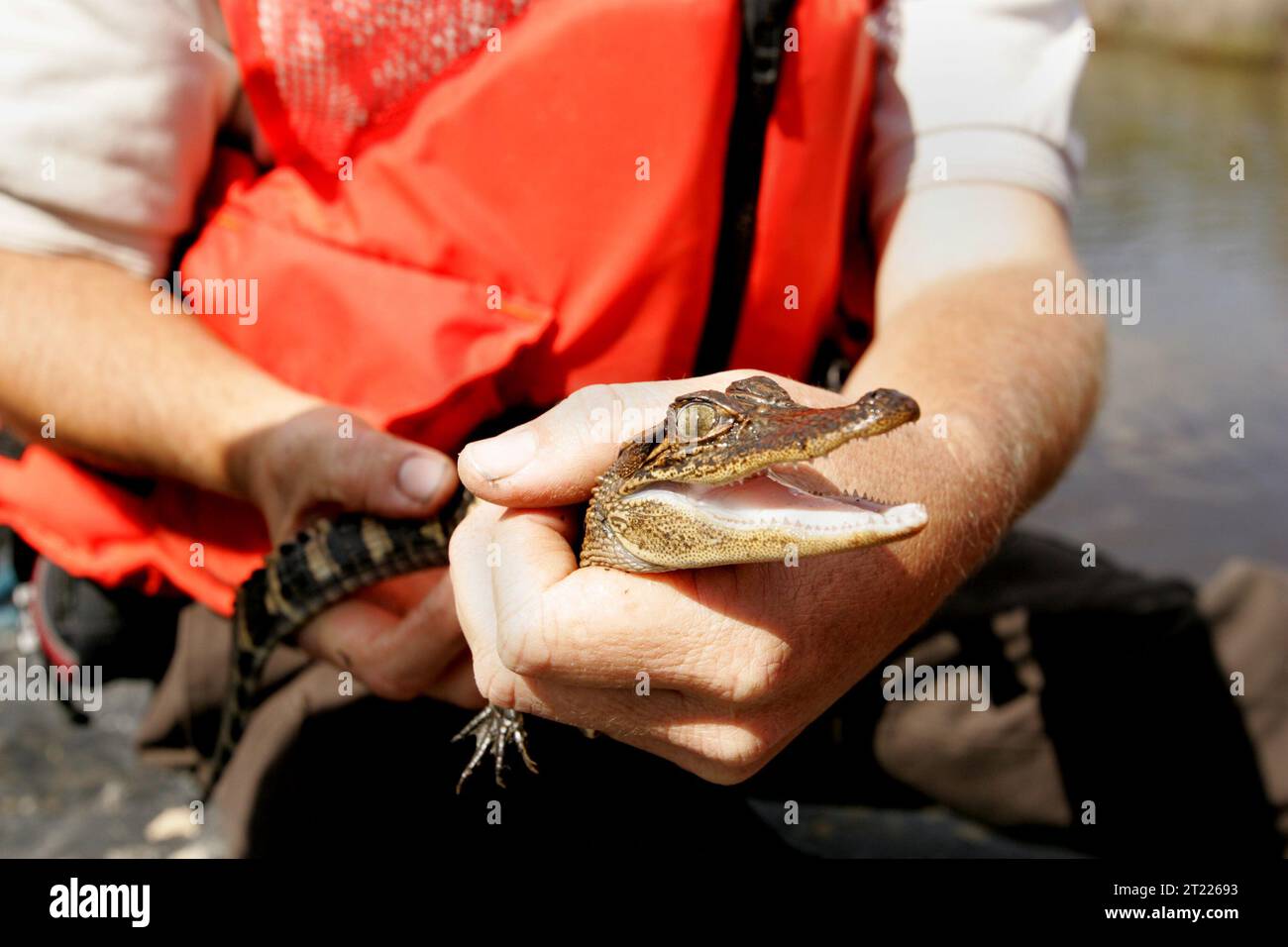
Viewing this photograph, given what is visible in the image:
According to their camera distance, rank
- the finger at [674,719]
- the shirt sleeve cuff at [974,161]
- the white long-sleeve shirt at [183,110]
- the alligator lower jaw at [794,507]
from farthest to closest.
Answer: the shirt sleeve cuff at [974,161] < the white long-sleeve shirt at [183,110] < the finger at [674,719] < the alligator lower jaw at [794,507]

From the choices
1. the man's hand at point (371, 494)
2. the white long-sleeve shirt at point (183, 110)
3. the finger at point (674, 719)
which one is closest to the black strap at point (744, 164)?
the white long-sleeve shirt at point (183, 110)

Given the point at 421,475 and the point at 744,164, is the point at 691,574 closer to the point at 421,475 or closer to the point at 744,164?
the point at 421,475

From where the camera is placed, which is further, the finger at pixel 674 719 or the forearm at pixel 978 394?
the forearm at pixel 978 394

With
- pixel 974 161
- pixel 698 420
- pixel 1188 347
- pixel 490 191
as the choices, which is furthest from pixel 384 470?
pixel 1188 347

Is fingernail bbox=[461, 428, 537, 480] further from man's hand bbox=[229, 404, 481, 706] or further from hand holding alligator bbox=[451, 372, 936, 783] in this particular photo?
man's hand bbox=[229, 404, 481, 706]

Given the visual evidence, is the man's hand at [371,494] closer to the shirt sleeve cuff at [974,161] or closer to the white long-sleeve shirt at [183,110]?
the white long-sleeve shirt at [183,110]
